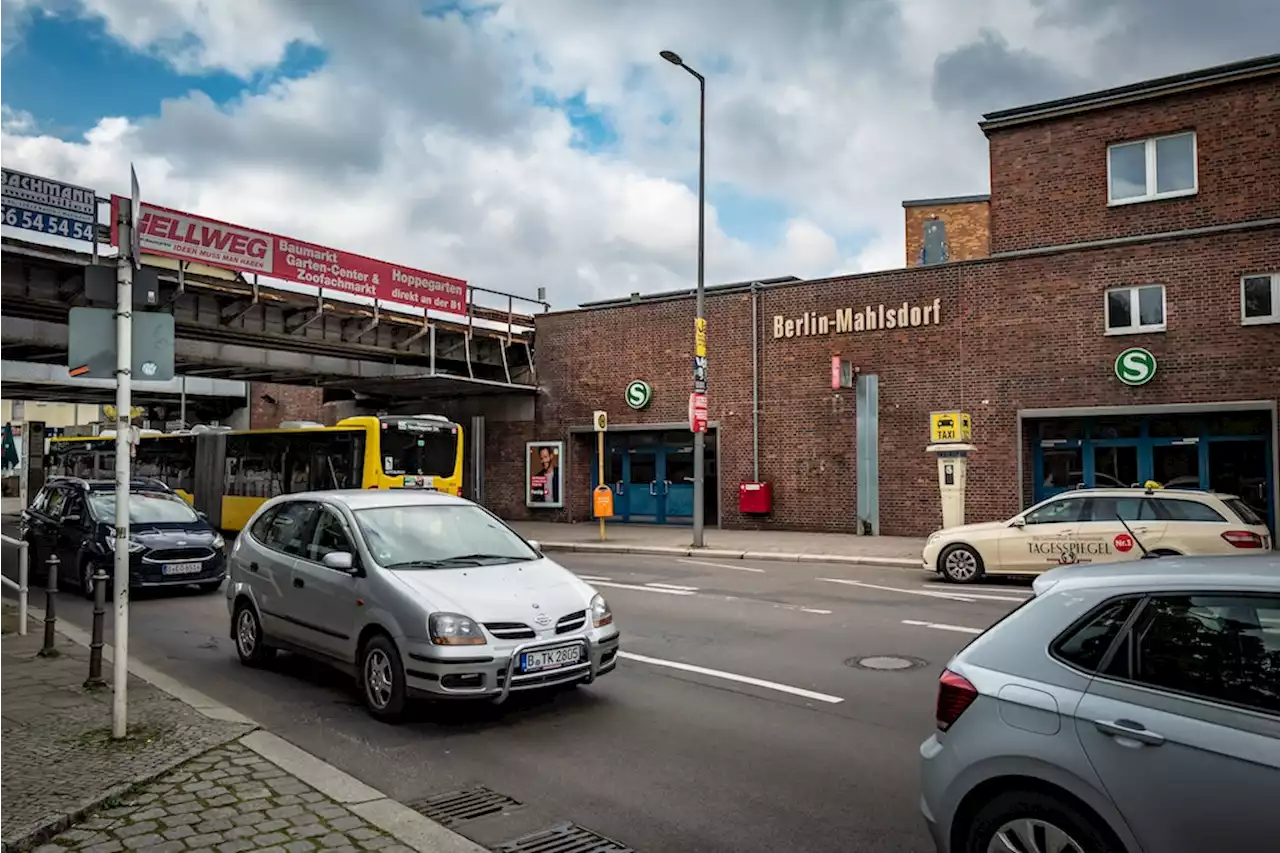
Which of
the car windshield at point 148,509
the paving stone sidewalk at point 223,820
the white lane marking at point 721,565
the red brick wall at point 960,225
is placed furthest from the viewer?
the red brick wall at point 960,225

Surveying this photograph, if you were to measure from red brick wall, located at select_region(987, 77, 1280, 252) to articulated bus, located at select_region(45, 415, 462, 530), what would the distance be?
1380cm

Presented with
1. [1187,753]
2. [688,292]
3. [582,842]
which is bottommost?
[582,842]

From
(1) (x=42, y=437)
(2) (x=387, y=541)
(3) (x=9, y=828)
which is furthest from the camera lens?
(1) (x=42, y=437)

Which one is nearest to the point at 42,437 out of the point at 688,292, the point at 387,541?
the point at 688,292

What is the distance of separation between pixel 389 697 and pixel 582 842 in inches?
97.4

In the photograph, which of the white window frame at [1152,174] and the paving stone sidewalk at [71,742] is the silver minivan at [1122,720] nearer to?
the paving stone sidewalk at [71,742]

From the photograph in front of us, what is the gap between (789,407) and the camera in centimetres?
2403

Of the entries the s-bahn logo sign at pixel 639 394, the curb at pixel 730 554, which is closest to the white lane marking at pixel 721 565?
the curb at pixel 730 554

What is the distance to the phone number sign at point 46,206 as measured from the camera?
1761 cm

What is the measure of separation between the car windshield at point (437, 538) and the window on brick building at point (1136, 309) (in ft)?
52.2

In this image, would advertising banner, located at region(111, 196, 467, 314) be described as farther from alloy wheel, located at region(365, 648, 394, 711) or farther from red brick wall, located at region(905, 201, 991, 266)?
A: red brick wall, located at region(905, 201, 991, 266)

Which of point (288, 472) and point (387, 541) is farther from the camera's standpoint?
point (288, 472)

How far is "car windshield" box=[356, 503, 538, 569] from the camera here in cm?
733

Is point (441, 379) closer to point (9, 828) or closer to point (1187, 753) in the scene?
point (9, 828)
